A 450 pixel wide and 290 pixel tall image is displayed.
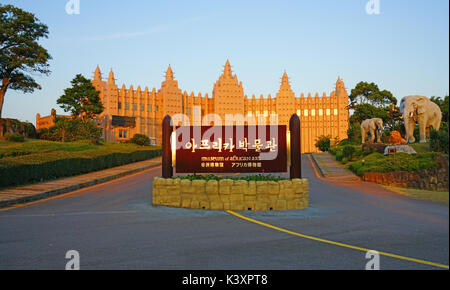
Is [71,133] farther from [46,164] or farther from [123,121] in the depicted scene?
[123,121]

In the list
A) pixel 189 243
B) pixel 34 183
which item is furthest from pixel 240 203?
pixel 34 183

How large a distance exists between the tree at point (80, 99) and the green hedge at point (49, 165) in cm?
2874

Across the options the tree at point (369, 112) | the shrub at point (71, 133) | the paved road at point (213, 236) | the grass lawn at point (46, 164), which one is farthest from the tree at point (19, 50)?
the tree at point (369, 112)

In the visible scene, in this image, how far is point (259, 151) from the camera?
12.4 metres

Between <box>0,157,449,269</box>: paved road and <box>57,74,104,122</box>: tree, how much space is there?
1715 inches

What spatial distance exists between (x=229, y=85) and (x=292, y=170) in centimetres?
6989

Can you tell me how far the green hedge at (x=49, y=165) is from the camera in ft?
53.0

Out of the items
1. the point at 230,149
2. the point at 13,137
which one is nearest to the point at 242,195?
the point at 230,149

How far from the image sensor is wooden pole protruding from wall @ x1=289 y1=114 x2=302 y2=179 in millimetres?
11836

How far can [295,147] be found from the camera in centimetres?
1205

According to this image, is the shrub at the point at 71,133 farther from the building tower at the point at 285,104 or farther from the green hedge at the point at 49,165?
the building tower at the point at 285,104

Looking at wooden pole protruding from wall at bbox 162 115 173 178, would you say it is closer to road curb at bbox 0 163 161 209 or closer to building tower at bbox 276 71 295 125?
road curb at bbox 0 163 161 209

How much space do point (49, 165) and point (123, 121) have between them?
5161 cm

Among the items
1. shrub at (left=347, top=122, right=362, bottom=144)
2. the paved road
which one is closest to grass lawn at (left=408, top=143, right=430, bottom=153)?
the paved road
